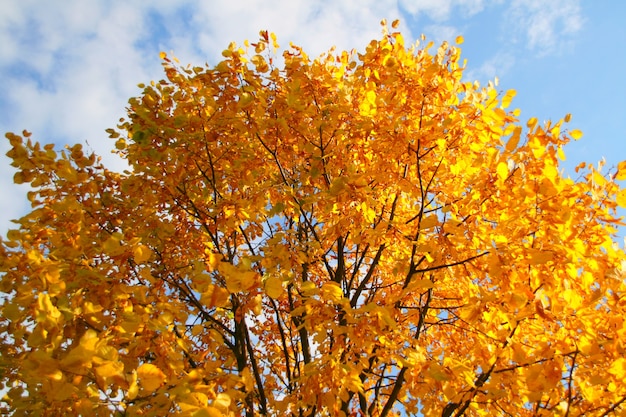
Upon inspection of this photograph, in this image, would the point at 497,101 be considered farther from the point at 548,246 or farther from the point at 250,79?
the point at 250,79

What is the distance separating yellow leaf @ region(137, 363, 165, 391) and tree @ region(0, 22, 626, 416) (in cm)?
1

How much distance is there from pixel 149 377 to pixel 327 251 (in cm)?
314

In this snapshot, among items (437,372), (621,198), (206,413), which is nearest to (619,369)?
(437,372)

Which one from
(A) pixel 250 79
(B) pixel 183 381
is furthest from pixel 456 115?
(B) pixel 183 381

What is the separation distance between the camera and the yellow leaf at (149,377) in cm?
203

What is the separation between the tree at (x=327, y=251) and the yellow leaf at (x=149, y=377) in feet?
0.03

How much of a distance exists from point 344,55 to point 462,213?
7.95ft

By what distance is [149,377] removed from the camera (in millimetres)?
2047

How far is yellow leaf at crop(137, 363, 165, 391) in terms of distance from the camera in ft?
6.67

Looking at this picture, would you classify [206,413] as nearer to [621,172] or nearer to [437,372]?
[437,372]

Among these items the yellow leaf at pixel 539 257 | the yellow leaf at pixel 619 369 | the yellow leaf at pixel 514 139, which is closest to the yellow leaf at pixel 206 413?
the yellow leaf at pixel 539 257

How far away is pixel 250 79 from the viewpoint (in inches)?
153

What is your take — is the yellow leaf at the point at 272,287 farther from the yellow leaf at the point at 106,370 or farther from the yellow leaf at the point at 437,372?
the yellow leaf at the point at 437,372

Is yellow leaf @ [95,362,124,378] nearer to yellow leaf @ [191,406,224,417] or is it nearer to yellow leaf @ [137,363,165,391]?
yellow leaf @ [137,363,165,391]
